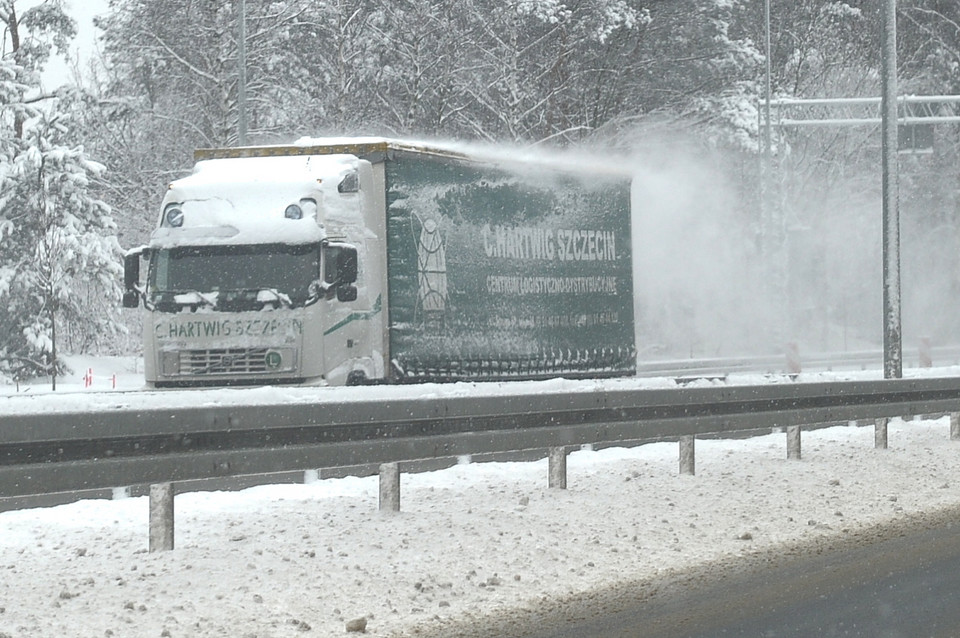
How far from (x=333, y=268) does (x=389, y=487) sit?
19.9 feet

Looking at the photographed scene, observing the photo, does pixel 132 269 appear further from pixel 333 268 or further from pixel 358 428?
pixel 358 428

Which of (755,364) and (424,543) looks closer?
(424,543)

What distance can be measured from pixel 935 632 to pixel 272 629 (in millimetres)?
2919

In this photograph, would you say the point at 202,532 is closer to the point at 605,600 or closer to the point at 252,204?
the point at 605,600

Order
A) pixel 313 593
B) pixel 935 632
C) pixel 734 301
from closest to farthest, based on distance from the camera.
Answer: pixel 935 632 → pixel 313 593 → pixel 734 301

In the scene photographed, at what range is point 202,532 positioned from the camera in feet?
31.4

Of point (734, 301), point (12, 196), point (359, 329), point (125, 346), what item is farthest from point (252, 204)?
point (125, 346)

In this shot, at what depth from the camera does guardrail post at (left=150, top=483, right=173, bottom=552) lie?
8.65 meters

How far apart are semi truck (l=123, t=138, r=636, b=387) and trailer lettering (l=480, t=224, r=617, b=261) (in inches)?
1.6

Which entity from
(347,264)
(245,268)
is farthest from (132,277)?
(347,264)

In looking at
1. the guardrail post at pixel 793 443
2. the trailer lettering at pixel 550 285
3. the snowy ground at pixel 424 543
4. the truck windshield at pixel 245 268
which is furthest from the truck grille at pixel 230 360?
the guardrail post at pixel 793 443

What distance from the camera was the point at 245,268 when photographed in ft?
54.2

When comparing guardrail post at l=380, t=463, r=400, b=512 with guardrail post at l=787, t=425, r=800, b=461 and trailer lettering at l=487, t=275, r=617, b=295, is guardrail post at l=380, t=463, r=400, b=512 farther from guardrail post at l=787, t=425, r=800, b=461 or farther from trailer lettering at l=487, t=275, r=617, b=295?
trailer lettering at l=487, t=275, r=617, b=295

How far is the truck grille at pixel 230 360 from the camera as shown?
16.5 metres
